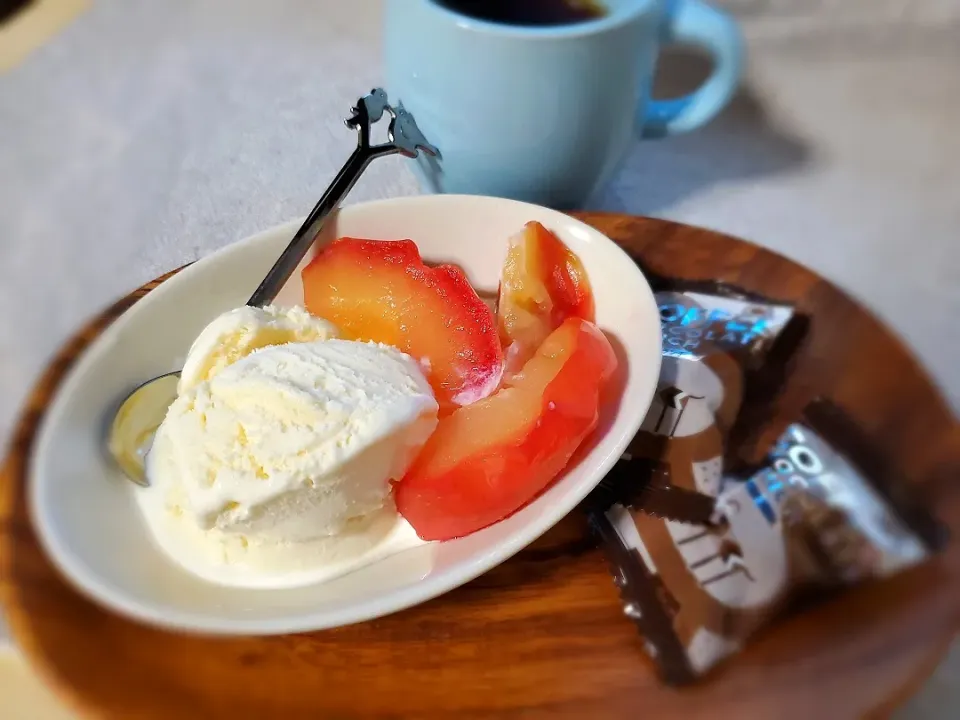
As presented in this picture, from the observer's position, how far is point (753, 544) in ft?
1.18

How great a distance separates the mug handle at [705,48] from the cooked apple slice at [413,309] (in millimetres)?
216

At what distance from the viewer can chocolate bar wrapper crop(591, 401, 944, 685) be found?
1.12 ft

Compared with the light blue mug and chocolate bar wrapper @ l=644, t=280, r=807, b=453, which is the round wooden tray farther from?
the light blue mug

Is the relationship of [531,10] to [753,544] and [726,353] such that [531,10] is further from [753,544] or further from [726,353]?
[753,544]

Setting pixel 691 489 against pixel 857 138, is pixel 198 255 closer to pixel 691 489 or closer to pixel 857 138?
pixel 691 489

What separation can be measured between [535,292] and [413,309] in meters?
0.07

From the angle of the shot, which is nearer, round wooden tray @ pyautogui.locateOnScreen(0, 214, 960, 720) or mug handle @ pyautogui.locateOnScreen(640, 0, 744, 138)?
round wooden tray @ pyautogui.locateOnScreen(0, 214, 960, 720)

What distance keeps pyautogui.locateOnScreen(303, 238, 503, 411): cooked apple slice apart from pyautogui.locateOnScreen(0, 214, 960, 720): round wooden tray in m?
0.10

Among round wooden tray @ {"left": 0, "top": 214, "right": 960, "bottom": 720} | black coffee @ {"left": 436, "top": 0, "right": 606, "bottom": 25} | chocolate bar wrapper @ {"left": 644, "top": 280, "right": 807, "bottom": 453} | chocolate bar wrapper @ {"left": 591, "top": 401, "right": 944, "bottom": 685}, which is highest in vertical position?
black coffee @ {"left": 436, "top": 0, "right": 606, "bottom": 25}

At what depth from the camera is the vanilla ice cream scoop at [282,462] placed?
1.18 ft

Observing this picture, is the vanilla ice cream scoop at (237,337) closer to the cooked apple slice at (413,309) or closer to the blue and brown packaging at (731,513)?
the cooked apple slice at (413,309)

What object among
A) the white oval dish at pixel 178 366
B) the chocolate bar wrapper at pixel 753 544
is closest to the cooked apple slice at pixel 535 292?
the white oval dish at pixel 178 366

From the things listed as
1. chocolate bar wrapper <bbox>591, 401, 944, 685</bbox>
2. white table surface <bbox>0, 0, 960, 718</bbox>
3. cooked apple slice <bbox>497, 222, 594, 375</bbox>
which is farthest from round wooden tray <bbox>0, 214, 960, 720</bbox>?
white table surface <bbox>0, 0, 960, 718</bbox>

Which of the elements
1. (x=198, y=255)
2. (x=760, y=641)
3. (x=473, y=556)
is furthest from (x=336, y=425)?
(x=198, y=255)
